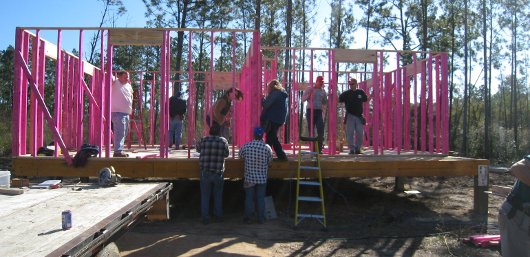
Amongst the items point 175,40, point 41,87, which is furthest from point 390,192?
point 175,40

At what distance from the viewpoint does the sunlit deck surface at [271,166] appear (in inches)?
298

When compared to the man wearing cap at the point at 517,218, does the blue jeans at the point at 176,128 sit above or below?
above

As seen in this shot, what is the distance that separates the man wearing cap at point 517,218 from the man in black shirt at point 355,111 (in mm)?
5131

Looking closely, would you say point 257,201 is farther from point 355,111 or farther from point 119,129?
point 355,111

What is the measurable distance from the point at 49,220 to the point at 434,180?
12.8m

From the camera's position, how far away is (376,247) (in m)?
6.51

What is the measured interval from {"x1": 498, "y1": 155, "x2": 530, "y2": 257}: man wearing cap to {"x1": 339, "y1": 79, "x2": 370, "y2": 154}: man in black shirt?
16.8ft

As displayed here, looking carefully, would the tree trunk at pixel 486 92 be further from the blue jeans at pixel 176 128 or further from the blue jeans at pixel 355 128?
the blue jeans at pixel 176 128

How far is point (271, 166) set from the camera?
8008mm

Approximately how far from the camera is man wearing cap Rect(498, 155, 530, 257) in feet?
13.5

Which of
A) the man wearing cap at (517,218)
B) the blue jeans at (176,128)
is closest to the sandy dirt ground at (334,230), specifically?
the blue jeans at (176,128)

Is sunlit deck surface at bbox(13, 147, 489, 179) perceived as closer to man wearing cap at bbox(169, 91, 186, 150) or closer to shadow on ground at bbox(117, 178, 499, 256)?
shadow on ground at bbox(117, 178, 499, 256)

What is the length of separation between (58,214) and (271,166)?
477cm

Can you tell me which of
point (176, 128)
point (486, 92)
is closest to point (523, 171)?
point (176, 128)
